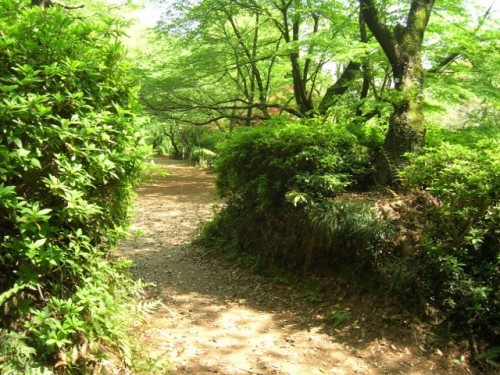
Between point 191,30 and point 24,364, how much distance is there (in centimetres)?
1165

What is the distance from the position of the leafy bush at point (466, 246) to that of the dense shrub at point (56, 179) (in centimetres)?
321

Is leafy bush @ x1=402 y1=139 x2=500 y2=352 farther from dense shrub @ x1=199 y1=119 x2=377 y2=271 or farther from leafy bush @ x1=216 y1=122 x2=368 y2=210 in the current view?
leafy bush @ x1=216 y1=122 x2=368 y2=210

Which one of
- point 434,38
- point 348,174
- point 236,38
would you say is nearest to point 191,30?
point 236,38

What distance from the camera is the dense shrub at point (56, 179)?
7.34 feet

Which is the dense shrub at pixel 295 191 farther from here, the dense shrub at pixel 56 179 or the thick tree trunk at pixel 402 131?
the dense shrub at pixel 56 179

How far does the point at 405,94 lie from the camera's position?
226 inches

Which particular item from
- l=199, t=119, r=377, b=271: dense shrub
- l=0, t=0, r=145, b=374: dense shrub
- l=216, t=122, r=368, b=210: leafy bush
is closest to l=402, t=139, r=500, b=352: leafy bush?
l=199, t=119, r=377, b=271: dense shrub

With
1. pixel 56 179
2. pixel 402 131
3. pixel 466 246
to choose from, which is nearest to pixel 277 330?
pixel 466 246

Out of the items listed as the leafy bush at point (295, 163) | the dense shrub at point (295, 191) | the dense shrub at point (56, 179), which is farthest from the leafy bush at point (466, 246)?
the dense shrub at point (56, 179)

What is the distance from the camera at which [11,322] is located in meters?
2.39

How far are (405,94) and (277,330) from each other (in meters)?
3.80

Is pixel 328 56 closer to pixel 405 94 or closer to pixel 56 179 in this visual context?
pixel 405 94

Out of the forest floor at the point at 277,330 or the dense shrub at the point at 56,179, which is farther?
the forest floor at the point at 277,330

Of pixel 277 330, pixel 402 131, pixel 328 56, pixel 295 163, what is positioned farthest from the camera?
pixel 328 56
